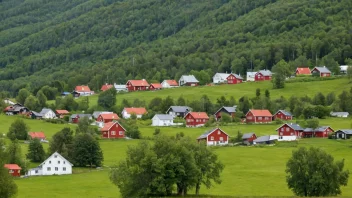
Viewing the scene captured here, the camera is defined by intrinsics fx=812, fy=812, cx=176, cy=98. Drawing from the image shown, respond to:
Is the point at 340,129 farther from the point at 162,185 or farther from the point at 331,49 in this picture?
the point at 331,49

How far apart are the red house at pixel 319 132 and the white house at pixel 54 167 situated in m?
35.2

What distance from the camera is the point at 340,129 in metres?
105

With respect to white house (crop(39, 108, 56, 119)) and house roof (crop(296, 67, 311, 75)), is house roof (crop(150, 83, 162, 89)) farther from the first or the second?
white house (crop(39, 108, 56, 119))

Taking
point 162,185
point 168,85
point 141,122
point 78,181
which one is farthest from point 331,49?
point 162,185

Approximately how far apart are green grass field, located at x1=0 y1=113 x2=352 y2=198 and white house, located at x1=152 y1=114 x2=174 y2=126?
9585 millimetres

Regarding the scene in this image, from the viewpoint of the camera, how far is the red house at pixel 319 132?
105562 mm

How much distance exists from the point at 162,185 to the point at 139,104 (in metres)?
82.6

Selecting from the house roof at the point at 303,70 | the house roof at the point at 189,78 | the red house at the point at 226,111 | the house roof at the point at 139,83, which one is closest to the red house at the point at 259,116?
the red house at the point at 226,111

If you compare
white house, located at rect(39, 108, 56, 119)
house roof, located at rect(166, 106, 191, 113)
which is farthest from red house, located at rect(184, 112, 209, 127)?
white house, located at rect(39, 108, 56, 119)

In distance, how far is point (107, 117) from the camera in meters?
130

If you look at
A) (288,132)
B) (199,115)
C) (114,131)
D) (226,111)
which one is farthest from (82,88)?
(288,132)

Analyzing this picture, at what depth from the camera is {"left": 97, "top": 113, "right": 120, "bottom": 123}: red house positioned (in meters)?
129

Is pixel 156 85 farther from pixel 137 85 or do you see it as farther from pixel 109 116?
pixel 109 116

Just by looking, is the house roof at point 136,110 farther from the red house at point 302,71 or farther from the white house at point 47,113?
the red house at point 302,71
